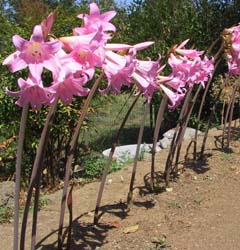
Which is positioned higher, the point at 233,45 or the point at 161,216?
the point at 233,45

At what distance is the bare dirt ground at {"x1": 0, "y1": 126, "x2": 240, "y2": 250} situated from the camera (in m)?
3.65

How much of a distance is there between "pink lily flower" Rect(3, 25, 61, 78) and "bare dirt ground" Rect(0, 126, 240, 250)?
6.11ft

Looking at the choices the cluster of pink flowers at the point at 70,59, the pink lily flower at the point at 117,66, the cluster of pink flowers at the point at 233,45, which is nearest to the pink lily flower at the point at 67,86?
the cluster of pink flowers at the point at 70,59

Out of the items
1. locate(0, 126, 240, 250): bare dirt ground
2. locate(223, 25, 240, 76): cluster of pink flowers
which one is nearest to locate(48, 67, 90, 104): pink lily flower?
locate(0, 126, 240, 250): bare dirt ground

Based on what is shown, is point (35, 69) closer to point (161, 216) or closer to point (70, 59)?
point (70, 59)

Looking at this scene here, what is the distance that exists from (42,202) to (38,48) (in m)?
3.13

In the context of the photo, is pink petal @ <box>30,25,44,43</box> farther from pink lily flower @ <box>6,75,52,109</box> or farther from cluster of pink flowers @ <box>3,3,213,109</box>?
pink lily flower @ <box>6,75,52,109</box>

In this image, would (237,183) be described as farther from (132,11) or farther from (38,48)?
(132,11)

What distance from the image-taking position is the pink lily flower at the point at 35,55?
6.11 ft

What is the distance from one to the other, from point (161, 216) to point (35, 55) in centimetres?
250

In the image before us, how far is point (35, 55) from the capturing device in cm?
190

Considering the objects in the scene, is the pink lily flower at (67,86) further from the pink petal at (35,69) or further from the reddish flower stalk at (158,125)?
the reddish flower stalk at (158,125)

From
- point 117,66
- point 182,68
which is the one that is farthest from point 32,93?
point 182,68

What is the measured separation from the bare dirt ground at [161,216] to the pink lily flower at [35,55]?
1.86 meters
